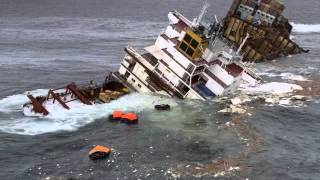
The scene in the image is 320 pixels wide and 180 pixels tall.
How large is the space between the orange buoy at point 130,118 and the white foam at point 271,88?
50.7 feet

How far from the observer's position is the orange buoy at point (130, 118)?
131 feet

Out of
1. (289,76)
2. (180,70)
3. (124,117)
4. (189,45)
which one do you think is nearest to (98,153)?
(124,117)

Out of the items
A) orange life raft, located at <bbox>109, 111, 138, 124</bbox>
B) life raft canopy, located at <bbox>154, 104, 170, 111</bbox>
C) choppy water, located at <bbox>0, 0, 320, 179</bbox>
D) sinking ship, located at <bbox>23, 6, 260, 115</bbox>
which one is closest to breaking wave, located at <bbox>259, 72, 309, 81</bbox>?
choppy water, located at <bbox>0, 0, 320, 179</bbox>

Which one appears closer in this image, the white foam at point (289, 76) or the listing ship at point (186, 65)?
the listing ship at point (186, 65)

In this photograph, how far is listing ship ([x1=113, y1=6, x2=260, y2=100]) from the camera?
149ft

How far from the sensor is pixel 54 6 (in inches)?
5221

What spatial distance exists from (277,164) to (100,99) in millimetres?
18436

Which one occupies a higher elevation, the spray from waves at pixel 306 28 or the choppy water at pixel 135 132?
the spray from waves at pixel 306 28

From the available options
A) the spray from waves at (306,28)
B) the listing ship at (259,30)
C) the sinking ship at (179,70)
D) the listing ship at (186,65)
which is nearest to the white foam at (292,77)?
the sinking ship at (179,70)

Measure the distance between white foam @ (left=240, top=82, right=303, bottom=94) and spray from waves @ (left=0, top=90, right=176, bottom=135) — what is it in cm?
1052

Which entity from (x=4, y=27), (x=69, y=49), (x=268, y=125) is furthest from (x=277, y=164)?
(x=4, y=27)

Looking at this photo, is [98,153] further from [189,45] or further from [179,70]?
[189,45]

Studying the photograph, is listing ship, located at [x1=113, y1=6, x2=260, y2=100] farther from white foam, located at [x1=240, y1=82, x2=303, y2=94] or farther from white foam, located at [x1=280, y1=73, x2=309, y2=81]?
white foam, located at [x1=280, y1=73, x2=309, y2=81]

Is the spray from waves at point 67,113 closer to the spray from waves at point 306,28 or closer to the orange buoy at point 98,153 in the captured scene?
the orange buoy at point 98,153
